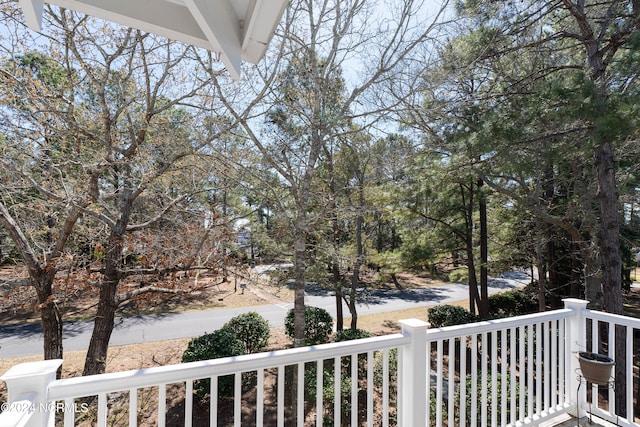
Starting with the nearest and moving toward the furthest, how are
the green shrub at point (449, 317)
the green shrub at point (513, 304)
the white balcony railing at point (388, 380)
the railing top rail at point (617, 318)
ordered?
the white balcony railing at point (388, 380) < the railing top rail at point (617, 318) < the green shrub at point (449, 317) < the green shrub at point (513, 304)

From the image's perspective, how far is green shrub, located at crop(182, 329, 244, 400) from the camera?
15.6 feet

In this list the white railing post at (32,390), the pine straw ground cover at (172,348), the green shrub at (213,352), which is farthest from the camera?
the green shrub at (213,352)

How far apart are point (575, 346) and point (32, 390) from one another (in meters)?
3.75

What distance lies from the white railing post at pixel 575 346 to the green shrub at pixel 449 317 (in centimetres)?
514

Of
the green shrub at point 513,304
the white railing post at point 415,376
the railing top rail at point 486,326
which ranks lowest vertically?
the green shrub at point 513,304

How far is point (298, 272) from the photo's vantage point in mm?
4523

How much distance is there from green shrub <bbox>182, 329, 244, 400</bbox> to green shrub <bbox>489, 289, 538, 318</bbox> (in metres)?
7.97

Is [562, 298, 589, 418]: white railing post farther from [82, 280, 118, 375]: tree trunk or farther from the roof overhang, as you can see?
[82, 280, 118, 375]: tree trunk

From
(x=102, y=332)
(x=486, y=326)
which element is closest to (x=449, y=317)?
(x=486, y=326)

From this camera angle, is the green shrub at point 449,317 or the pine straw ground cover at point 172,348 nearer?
the pine straw ground cover at point 172,348

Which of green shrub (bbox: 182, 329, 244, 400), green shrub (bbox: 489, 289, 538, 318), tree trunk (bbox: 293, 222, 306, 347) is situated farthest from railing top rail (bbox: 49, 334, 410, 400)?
green shrub (bbox: 489, 289, 538, 318)

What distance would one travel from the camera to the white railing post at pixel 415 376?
74.0 inches

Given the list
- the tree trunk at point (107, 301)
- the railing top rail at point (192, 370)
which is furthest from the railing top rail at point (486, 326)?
the tree trunk at point (107, 301)

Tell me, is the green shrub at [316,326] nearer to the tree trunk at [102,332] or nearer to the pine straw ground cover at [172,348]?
the pine straw ground cover at [172,348]
